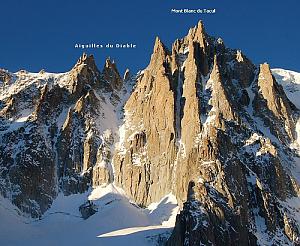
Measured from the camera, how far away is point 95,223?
167m

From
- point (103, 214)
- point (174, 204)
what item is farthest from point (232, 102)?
point (103, 214)

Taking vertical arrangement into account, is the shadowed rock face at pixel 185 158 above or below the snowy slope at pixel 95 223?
above

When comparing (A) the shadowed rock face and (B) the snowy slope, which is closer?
(A) the shadowed rock face

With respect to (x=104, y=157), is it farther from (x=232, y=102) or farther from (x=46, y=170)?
(x=232, y=102)

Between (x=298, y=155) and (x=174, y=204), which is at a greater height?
(x=298, y=155)

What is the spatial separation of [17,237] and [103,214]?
22822 mm

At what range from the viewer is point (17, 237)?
541 feet

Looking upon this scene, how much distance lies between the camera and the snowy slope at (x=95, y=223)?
158 meters

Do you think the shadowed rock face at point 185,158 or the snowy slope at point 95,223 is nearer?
the shadowed rock face at point 185,158

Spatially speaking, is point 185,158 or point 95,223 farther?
point 185,158

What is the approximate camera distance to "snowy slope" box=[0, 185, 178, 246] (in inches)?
6216

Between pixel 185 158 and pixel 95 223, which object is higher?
pixel 185 158

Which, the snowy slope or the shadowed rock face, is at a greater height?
the shadowed rock face

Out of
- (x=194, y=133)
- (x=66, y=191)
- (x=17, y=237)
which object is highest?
(x=194, y=133)
